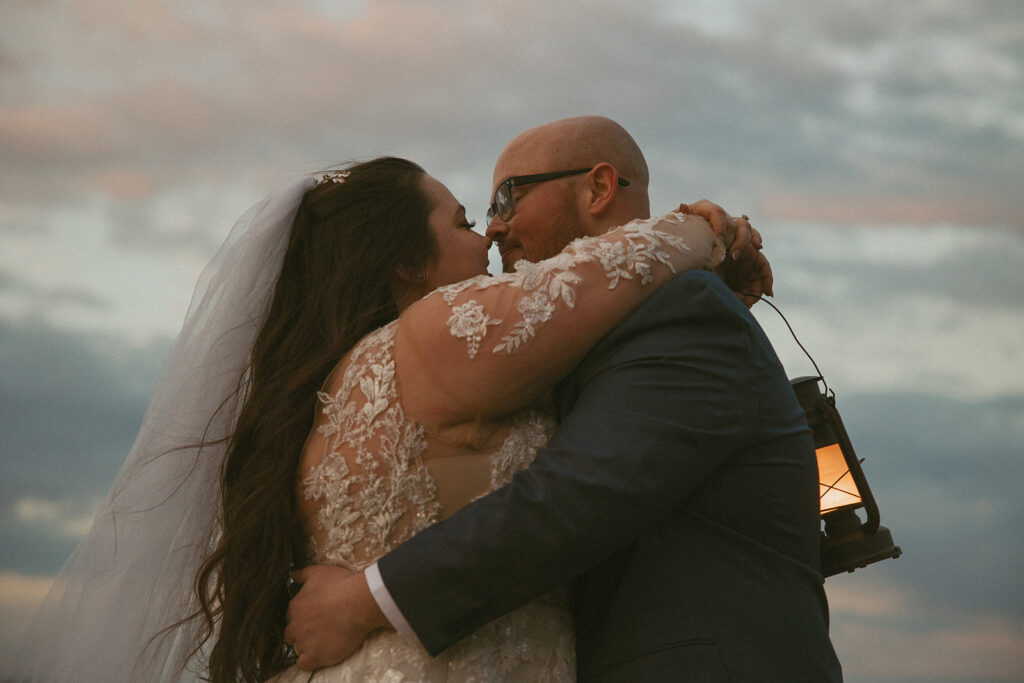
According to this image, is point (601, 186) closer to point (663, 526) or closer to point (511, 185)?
point (511, 185)

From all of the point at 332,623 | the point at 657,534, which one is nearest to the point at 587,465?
the point at 657,534

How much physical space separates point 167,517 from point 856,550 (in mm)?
→ 2338

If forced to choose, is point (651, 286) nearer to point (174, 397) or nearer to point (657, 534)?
point (657, 534)

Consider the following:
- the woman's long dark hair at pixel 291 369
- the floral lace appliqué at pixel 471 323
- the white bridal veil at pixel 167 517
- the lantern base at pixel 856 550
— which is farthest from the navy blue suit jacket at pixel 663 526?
the white bridal veil at pixel 167 517

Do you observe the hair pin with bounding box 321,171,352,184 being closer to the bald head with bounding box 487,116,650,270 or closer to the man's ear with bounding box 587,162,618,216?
the bald head with bounding box 487,116,650,270

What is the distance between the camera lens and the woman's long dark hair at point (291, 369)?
2.67m

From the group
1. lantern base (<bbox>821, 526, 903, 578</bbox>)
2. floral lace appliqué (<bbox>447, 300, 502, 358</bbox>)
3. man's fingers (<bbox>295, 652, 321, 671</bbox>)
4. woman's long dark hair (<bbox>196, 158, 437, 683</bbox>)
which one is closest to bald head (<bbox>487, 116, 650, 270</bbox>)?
woman's long dark hair (<bbox>196, 158, 437, 683</bbox>)

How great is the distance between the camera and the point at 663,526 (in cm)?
259

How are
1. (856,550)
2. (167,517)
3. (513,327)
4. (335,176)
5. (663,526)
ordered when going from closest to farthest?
(513,327) < (663,526) < (167,517) < (335,176) < (856,550)

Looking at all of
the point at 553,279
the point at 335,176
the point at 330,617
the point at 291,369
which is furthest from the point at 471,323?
the point at 335,176

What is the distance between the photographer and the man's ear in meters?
3.82

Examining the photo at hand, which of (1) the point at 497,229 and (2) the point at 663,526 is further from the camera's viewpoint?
(1) the point at 497,229

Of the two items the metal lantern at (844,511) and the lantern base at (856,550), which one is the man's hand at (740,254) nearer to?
the metal lantern at (844,511)

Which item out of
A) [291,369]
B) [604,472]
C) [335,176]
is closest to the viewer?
[604,472]
